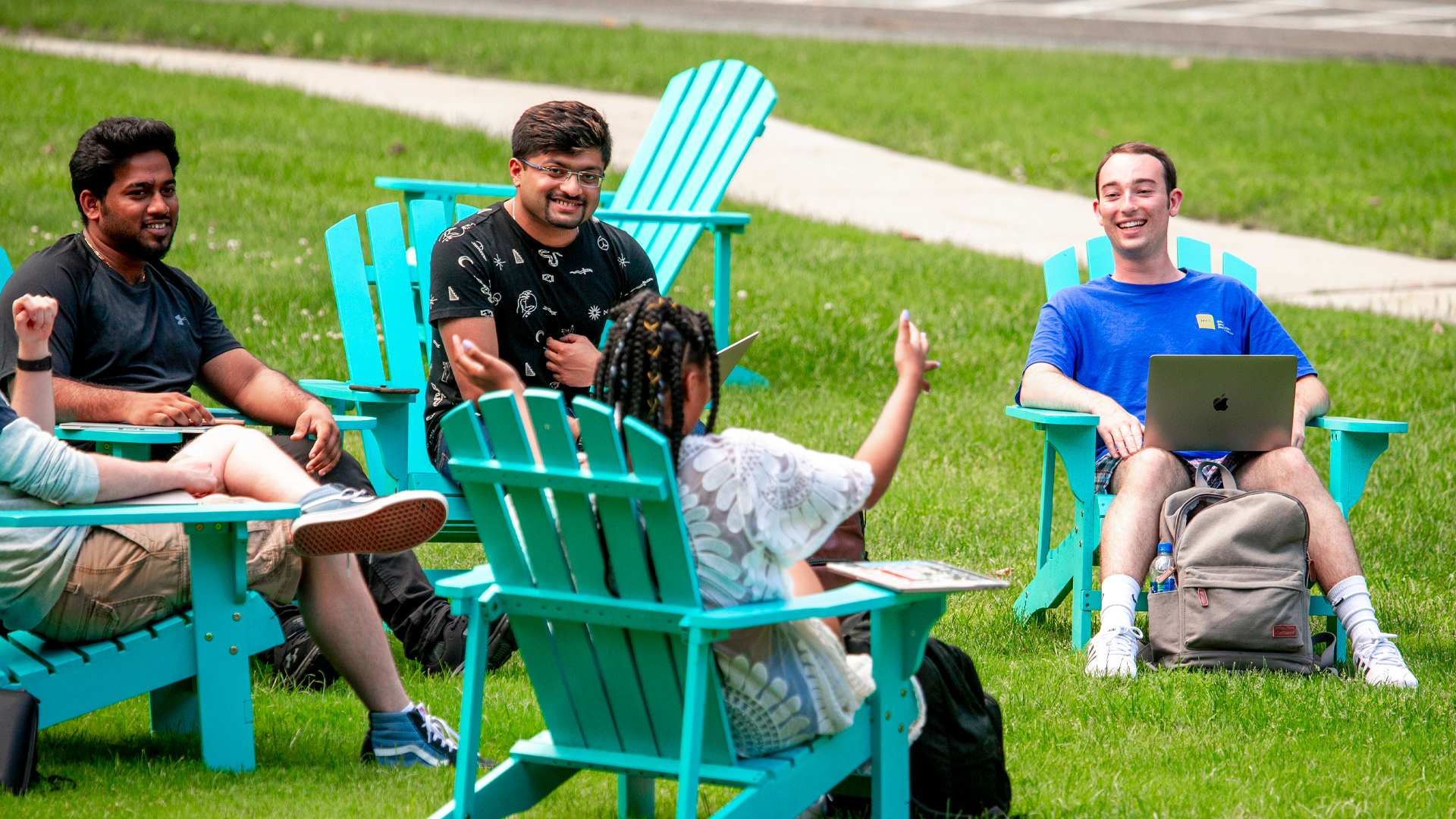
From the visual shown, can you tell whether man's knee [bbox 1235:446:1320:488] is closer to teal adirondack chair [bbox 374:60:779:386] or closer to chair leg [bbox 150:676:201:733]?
teal adirondack chair [bbox 374:60:779:386]

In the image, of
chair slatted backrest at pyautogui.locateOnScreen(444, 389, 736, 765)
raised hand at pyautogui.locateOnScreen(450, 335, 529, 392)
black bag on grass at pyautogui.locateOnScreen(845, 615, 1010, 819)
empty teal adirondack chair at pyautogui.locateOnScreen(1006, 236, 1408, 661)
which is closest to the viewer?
chair slatted backrest at pyautogui.locateOnScreen(444, 389, 736, 765)

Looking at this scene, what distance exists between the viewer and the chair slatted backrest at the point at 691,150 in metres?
6.98

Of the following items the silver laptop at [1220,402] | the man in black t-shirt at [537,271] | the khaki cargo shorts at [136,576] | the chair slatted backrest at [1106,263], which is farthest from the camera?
the chair slatted backrest at [1106,263]

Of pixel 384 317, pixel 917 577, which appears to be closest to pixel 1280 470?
pixel 917 577

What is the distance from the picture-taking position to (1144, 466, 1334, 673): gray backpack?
14.4 ft

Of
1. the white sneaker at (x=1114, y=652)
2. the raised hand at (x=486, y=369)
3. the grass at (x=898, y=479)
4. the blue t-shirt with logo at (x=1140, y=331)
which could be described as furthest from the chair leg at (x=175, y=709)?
the blue t-shirt with logo at (x=1140, y=331)

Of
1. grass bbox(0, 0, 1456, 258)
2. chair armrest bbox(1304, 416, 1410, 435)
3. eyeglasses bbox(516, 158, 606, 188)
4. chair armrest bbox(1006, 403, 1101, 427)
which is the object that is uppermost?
grass bbox(0, 0, 1456, 258)

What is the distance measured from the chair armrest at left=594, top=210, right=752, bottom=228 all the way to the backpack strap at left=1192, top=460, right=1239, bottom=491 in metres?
2.37

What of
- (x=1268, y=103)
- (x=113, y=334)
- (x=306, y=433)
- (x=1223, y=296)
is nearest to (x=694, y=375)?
(x=306, y=433)

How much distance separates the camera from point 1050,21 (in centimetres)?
2072

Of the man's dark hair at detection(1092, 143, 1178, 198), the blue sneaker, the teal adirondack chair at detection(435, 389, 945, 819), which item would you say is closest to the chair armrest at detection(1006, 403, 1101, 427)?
the man's dark hair at detection(1092, 143, 1178, 198)

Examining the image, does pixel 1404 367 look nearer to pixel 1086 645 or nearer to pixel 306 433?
Answer: pixel 1086 645

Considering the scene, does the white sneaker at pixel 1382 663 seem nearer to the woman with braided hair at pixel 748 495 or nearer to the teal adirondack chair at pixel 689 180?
the woman with braided hair at pixel 748 495

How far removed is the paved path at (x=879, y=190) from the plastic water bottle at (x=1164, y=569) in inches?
218
